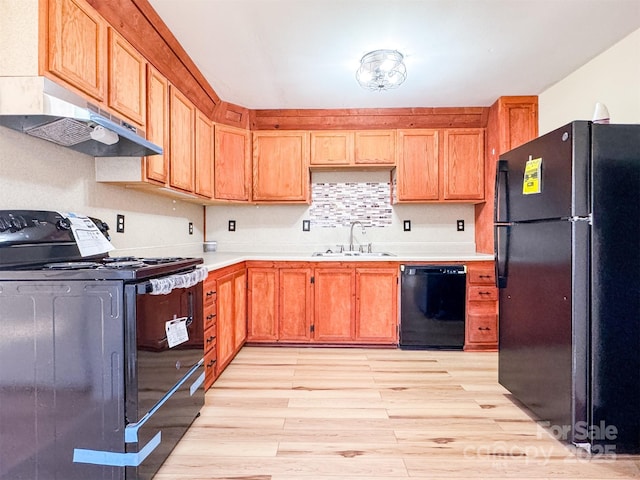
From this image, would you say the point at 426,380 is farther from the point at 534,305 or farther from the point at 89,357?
the point at 89,357

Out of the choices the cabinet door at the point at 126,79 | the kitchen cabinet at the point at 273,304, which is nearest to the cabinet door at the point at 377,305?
the kitchen cabinet at the point at 273,304

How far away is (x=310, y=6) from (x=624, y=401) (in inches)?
108

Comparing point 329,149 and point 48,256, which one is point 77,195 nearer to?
point 48,256

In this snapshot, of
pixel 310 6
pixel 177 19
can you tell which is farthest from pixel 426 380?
pixel 177 19

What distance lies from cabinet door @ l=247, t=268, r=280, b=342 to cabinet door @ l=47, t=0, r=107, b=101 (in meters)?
2.03

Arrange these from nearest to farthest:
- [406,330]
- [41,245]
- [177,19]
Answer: [41,245]
[177,19]
[406,330]

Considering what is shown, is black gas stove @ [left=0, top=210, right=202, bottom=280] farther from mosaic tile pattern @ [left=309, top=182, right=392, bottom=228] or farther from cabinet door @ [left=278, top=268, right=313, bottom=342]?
mosaic tile pattern @ [left=309, top=182, right=392, bottom=228]

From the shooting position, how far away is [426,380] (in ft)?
8.71

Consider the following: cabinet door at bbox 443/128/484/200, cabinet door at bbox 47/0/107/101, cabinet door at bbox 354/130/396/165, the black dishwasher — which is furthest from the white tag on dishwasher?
cabinet door at bbox 443/128/484/200

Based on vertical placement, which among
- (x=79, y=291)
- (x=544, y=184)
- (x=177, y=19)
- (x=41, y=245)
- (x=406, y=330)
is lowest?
(x=406, y=330)

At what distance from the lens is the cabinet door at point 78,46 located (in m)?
1.50

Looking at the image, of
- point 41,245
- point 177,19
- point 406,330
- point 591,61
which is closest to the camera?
point 41,245

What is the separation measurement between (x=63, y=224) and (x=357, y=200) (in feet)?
9.35

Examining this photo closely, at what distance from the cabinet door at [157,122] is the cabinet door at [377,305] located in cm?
192
